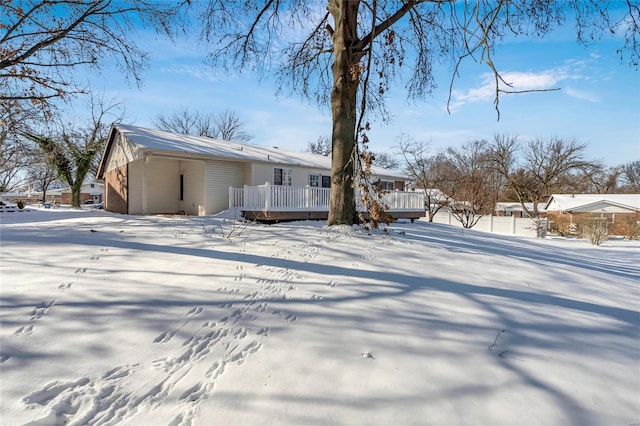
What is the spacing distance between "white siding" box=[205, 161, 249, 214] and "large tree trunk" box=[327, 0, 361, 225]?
25.3ft

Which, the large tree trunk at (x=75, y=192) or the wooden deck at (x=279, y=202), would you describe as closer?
the wooden deck at (x=279, y=202)

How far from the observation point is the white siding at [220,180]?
1414cm

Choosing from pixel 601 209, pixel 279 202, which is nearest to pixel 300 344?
pixel 279 202

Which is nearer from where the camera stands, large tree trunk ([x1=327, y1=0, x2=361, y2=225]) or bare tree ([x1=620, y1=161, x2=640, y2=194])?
large tree trunk ([x1=327, y1=0, x2=361, y2=225])

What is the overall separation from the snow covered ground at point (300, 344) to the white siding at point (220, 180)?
9.26 metres

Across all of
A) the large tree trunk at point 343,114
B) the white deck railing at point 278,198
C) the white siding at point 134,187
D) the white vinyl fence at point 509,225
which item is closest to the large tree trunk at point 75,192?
the white siding at point 134,187

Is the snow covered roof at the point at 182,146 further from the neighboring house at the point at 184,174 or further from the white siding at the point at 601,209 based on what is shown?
the white siding at the point at 601,209

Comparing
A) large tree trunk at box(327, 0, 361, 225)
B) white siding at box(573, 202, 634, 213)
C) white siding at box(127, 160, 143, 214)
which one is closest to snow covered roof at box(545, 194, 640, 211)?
white siding at box(573, 202, 634, 213)

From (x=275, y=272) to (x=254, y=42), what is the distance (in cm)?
906

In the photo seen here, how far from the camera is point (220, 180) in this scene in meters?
14.5

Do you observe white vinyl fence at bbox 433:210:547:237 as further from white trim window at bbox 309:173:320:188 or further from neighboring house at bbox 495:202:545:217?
neighboring house at bbox 495:202:545:217

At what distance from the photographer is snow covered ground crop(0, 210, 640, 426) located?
201 cm

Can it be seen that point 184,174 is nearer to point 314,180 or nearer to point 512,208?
point 314,180

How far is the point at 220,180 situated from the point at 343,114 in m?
8.14
